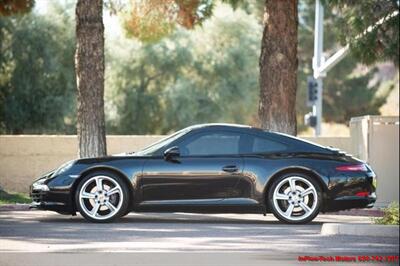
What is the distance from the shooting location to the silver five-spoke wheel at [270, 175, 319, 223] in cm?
1266

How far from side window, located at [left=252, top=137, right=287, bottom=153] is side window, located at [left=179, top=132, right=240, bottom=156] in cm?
27

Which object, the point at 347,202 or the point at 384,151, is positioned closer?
the point at 347,202

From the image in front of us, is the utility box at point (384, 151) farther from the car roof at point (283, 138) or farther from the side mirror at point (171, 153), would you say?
the side mirror at point (171, 153)

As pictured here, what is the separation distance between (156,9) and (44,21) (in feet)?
63.5

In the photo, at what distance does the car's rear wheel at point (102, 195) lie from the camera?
41.7 ft

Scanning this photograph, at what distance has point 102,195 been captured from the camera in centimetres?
1273

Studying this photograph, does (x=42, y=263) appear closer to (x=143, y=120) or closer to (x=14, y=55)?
(x=14, y=55)

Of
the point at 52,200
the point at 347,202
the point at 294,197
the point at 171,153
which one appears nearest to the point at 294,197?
the point at 294,197

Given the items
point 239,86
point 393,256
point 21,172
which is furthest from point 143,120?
point 393,256

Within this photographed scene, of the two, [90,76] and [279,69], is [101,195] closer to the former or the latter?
[90,76]

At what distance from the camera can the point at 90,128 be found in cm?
1689

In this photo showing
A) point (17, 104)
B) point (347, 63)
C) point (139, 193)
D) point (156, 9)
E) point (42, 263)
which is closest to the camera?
point (42, 263)

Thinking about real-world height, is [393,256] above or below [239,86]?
below

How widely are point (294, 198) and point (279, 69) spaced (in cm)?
506
